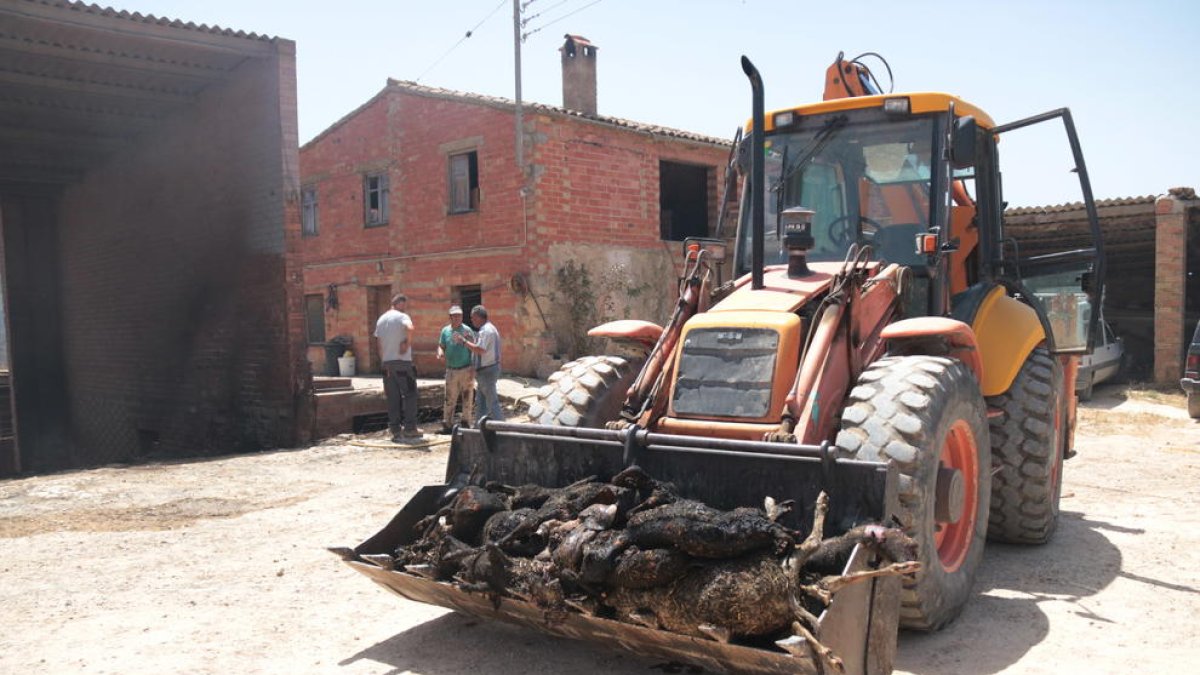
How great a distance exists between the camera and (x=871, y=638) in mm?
3518

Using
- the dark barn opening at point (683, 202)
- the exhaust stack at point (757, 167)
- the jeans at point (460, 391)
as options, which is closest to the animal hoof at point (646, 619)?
the exhaust stack at point (757, 167)

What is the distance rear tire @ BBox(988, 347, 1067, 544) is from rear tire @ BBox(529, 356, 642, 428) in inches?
91.1

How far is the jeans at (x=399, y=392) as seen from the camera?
1188 cm

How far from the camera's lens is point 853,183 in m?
5.85

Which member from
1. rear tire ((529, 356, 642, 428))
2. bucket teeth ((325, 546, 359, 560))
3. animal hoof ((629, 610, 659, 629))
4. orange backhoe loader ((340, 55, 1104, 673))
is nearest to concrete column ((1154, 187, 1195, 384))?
orange backhoe loader ((340, 55, 1104, 673))

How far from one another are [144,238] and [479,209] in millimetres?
6158

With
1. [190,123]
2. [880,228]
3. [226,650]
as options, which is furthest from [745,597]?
[190,123]

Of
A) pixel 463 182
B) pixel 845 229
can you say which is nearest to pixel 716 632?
pixel 845 229

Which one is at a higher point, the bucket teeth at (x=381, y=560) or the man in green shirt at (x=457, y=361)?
the man in green shirt at (x=457, y=361)

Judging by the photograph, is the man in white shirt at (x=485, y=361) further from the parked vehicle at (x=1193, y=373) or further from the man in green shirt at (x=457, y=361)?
the parked vehicle at (x=1193, y=373)

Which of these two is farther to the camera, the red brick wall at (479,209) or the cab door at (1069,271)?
the red brick wall at (479,209)

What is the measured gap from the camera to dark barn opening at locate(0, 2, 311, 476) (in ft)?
40.0

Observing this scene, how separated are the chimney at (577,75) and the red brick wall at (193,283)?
822cm

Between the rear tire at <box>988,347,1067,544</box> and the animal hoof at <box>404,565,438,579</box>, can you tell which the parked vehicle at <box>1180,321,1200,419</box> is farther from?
the animal hoof at <box>404,565,438,579</box>
